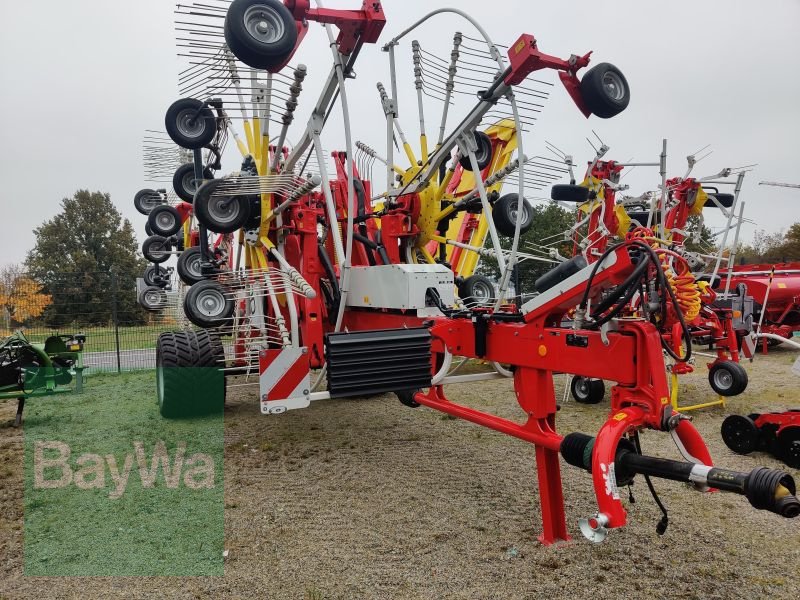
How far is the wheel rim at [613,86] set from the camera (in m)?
3.37

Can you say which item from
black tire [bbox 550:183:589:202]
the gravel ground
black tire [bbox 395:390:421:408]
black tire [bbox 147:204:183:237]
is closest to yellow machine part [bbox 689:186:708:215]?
black tire [bbox 550:183:589:202]

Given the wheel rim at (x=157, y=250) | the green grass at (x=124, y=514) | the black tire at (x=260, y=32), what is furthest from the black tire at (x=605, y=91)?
the wheel rim at (x=157, y=250)

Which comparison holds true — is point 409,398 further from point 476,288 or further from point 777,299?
point 777,299

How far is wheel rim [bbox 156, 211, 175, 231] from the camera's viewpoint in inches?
361

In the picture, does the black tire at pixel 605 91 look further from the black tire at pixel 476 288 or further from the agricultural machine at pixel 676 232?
the black tire at pixel 476 288

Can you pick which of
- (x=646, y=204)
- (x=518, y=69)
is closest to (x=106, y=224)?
(x=646, y=204)

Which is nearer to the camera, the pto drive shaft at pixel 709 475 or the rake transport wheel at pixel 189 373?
the pto drive shaft at pixel 709 475

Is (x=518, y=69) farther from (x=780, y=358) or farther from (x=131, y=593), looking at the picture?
(x=780, y=358)

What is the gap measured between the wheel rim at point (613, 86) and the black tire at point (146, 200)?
390 inches

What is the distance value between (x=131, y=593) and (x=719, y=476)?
284 centimetres

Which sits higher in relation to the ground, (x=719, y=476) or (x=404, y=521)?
(x=719, y=476)

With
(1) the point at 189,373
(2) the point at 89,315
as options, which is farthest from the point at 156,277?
(1) the point at 189,373

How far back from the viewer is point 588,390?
7004mm

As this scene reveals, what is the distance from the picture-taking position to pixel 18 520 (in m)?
3.69
